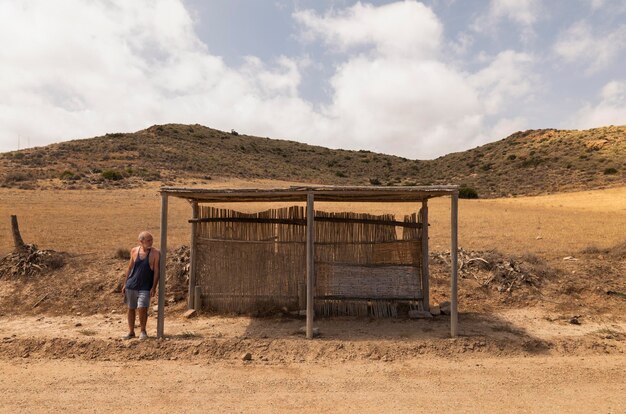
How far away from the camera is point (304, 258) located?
8555mm

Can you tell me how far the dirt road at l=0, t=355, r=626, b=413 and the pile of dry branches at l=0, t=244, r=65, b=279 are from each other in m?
4.21

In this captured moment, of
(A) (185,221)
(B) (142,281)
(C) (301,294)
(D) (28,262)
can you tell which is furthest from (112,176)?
(B) (142,281)

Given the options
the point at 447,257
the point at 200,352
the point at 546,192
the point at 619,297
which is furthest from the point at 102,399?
the point at 546,192

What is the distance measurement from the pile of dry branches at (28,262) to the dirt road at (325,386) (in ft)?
13.8

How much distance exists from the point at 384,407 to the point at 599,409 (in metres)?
2.14

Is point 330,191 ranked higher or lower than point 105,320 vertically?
higher

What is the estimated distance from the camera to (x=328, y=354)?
260 inches

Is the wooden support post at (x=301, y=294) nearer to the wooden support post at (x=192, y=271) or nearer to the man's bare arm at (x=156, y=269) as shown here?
the wooden support post at (x=192, y=271)

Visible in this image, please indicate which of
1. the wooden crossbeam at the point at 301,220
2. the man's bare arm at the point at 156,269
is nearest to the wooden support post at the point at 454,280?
the wooden crossbeam at the point at 301,220

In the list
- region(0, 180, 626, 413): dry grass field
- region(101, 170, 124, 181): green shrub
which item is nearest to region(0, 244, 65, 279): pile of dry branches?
region(0, 180, 626, 413): dry grass field

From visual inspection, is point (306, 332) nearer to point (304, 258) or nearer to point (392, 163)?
point (304, 258)

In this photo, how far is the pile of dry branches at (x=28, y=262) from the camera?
10.0 metres

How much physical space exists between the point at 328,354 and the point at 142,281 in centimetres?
289

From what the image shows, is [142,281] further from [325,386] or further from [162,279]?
[325,386]
